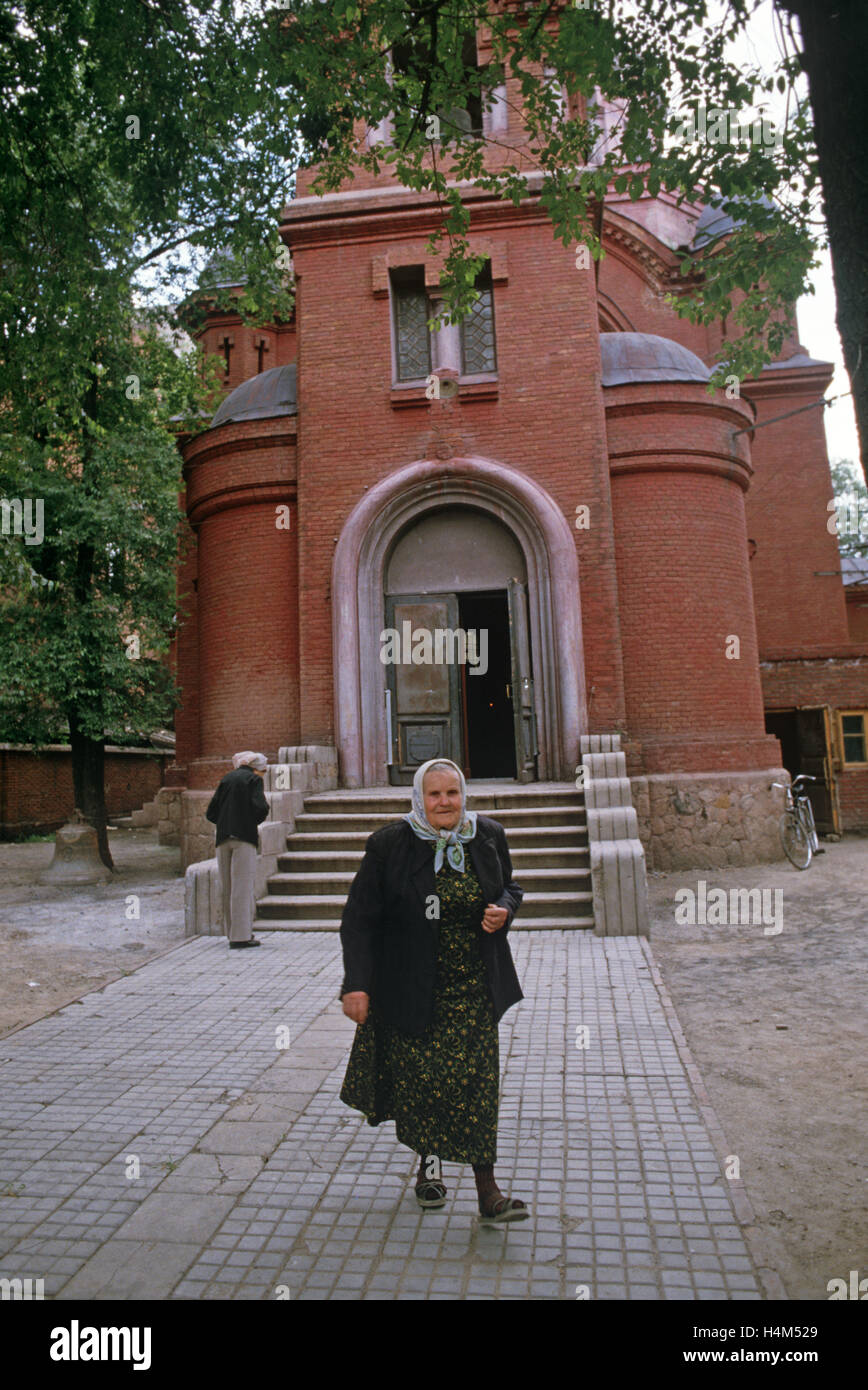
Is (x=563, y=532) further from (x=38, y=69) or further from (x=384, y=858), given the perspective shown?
(x=384, y=858)

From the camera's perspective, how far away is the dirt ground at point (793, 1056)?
3588 millimetres

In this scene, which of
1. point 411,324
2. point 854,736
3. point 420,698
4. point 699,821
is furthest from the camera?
point 854,736

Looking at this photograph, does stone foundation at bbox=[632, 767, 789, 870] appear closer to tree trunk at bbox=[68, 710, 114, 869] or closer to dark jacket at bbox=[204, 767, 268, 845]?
dark jacket at bbox=[204, 767, 268, 845]

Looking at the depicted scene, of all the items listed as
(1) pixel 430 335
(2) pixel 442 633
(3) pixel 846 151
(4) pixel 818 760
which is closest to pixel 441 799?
(3) pixel 846 151

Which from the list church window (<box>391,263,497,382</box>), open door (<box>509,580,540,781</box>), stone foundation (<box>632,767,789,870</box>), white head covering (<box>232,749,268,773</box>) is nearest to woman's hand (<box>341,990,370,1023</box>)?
white head covering (<box>232,749,268,773</box>)

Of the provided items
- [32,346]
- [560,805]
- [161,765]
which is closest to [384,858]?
[32,346]

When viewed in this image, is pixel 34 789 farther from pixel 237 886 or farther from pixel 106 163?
pixel 106 163

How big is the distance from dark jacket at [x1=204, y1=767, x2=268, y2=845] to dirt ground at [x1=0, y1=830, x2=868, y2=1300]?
1328 millimetres

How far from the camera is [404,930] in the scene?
3.72m

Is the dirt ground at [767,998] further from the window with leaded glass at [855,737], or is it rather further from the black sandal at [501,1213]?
the window with leaded glass at [855,737]

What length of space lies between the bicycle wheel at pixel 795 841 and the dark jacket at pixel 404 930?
9.88m

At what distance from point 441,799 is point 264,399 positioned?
1247cm

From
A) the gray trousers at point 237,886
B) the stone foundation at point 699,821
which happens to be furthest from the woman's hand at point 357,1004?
the stone foundation at point 699,821

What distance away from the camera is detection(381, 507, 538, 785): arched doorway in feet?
42.7
